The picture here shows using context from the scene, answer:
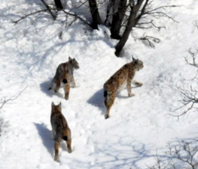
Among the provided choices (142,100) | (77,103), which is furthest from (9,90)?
(142,100)

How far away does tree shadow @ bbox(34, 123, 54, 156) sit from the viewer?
920 centimetres

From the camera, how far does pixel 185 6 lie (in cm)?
1455

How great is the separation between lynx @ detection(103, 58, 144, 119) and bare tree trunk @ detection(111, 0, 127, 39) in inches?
78.7

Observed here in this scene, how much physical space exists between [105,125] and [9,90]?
124 inches

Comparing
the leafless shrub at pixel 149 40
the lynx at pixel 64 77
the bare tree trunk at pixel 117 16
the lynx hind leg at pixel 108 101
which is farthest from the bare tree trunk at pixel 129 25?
the lynx hind leg at pixel 108 101

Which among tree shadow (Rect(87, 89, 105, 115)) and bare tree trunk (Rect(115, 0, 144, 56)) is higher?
bare tree trunk (Rect(115, 0, 144, 56))

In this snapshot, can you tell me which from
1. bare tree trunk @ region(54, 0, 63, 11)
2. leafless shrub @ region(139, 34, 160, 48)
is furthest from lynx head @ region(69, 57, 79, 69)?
bare tree trunk @ region(54, 0, 63, 11)

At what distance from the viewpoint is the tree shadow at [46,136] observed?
920 cm

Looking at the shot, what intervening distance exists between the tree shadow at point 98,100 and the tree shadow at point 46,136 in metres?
1.77

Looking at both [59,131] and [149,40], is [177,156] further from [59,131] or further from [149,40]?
[149,40]

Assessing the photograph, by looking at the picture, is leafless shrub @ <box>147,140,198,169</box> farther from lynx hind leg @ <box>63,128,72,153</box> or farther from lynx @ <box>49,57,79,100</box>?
lynx @ <box>49,57,79,100</box>

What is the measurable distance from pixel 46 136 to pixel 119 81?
2728 mm

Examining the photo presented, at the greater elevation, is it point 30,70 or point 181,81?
point 181,81

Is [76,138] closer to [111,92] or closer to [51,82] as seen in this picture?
[111,92]
